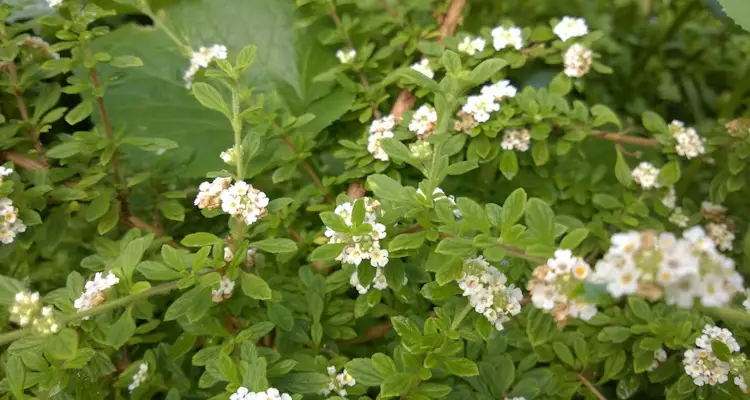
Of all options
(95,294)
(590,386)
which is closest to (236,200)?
(95,294)

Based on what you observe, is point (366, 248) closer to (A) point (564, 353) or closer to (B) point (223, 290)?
(B) point (223, 290)

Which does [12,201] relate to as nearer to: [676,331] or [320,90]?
[320,90]

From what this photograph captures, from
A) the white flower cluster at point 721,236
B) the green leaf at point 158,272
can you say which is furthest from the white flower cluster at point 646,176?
the green leaf at point 158,272

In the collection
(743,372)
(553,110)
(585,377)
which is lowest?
(585,377)

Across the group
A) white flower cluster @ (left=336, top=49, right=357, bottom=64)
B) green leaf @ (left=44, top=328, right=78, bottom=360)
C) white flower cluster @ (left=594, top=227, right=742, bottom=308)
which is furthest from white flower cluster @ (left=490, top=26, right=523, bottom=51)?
green leaf @ (left=44, top=328, right=78, bottom=360)

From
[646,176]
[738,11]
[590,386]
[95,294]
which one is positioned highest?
[738,11]

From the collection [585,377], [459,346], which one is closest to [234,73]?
[459,346]

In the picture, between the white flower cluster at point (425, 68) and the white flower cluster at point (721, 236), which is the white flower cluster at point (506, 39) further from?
the white flower cluster at point (721, 236)
